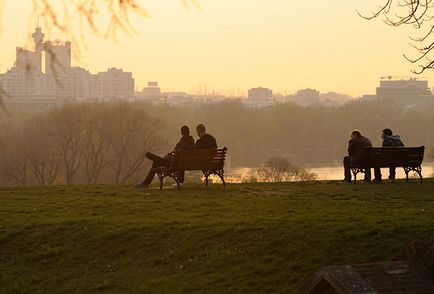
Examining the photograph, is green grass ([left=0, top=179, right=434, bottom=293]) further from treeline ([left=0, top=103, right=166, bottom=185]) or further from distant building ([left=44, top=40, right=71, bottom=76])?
treeline ([left=0, top=103, right=166, bottom=185])

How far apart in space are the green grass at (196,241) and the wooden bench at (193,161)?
2.47 metres

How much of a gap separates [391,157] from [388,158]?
100 millimetres

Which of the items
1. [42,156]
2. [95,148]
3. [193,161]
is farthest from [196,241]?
A: [95,148]

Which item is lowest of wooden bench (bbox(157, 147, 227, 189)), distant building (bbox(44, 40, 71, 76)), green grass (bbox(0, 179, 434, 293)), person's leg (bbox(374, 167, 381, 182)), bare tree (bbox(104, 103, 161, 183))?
green grass (bbox(0, 179, 434, 293))

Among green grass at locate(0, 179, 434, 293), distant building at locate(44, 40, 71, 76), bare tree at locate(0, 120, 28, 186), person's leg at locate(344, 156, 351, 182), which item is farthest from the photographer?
bare tree at locate(0, 120, 28, 186)

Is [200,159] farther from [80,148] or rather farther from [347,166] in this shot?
[80,148]

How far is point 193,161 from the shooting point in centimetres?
1758

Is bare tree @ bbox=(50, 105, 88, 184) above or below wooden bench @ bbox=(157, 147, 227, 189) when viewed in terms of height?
above

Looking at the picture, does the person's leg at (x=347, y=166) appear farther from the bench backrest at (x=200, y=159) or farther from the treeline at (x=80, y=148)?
the treeline at (x=80, y=148)

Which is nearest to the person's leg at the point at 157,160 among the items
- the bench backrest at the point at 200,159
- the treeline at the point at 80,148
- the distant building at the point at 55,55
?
the bench backrest at the point at 200,159

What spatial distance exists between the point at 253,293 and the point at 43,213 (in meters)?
5.94

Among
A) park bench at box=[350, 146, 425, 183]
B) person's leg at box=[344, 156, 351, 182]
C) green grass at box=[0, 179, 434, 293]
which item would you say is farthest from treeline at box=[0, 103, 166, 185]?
green grass at box=[0, 179, 434, 293]

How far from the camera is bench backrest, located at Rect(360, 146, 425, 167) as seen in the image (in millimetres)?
17844

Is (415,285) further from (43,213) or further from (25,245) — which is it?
(43,213)
